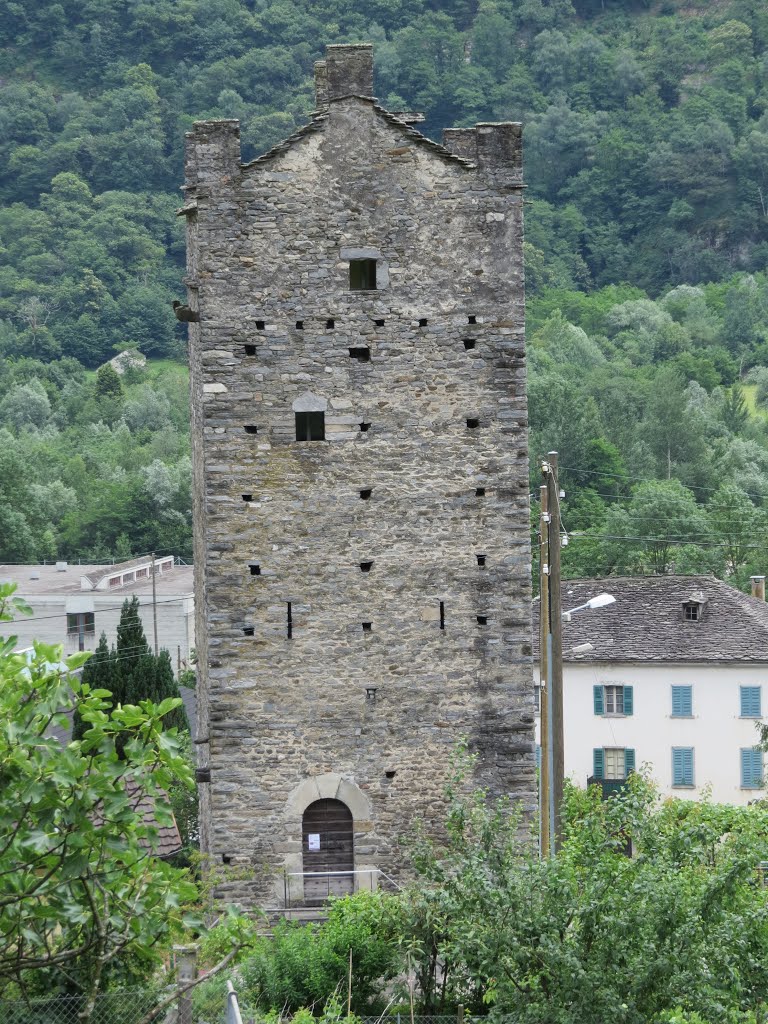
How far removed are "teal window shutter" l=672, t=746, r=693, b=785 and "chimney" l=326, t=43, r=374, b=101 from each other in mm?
22021

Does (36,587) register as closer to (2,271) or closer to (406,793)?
(406,793)

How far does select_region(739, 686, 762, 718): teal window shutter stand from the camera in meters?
39.7

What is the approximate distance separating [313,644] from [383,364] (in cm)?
291

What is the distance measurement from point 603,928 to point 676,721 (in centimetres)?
2494

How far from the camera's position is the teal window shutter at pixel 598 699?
130 feet

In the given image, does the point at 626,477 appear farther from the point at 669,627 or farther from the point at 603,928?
the point at 603,928

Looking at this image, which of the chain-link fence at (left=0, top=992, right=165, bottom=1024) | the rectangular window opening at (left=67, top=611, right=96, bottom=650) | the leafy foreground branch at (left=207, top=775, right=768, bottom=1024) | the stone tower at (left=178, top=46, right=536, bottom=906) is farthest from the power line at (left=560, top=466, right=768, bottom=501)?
the chain-link fence at (left=0, top=992, right=165, bottom=1024)

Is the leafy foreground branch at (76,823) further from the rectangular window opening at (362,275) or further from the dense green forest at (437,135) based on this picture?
the dense green forest at (437,135)

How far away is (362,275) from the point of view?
2072 cm

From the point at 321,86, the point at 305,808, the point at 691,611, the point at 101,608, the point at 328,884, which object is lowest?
the point at 328,884

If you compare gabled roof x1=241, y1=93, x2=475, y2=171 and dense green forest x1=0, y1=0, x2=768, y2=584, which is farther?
dense green forest x1=0, y1=0, x2=768, y2=584

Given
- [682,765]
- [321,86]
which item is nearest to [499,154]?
[321,86]

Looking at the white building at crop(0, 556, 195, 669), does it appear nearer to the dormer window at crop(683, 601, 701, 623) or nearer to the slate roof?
the slate roof

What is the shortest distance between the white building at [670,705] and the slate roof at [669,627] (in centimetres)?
3
